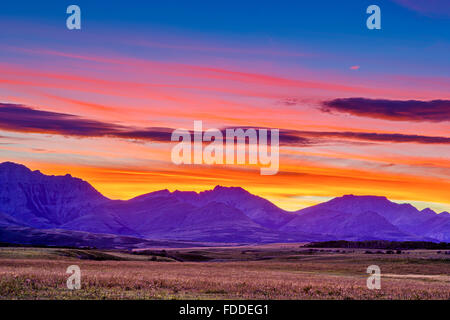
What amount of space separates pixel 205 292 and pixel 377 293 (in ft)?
35.7

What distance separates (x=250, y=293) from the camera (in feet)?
112
